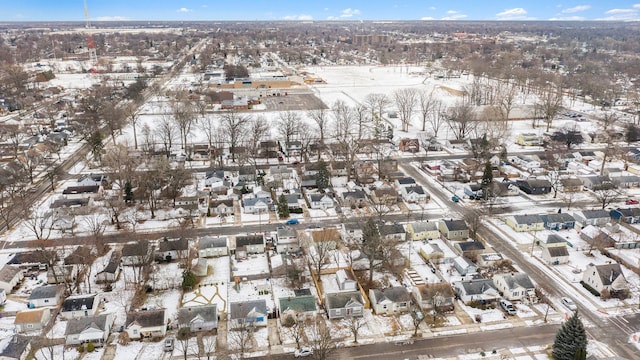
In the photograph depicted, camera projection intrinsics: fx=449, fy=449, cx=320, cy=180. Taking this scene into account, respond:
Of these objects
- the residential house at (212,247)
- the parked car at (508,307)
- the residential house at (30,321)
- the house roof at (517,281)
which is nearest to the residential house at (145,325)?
the residential house at (30,321)

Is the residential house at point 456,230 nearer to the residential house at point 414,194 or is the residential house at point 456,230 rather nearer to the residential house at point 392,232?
the residential house at point 392,232

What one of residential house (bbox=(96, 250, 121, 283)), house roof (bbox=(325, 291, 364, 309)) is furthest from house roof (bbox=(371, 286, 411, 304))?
residential house (bbox=(96, 250, 121, 283))

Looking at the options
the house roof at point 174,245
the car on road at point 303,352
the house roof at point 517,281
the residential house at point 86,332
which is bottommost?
the car on road at point 303,352

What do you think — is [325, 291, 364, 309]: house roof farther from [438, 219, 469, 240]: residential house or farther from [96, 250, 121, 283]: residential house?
[96, 250, 121, 283]: residential house

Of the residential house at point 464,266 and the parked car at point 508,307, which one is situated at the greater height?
the residential house at point 464,266

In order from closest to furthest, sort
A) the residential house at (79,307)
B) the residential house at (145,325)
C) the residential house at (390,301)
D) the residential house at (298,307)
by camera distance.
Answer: the residential house at (145,325)
the residential house at (298,307)
the residential house at (79,307)
the residential house at (390,301)

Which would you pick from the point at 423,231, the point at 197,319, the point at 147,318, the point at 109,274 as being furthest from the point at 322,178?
the point at 147,318
